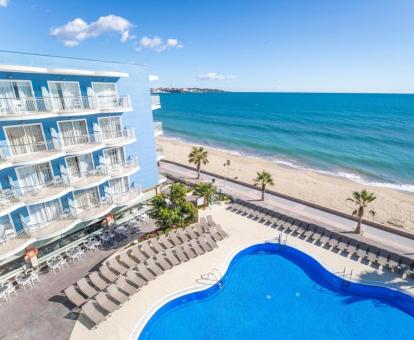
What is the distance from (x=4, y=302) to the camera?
49.5 ft

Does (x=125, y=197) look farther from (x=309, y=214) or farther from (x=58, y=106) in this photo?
(x=309, y=214)

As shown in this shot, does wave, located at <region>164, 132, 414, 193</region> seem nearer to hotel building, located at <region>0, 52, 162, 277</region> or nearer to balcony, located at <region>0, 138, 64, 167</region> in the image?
hotel building, located at <region>0, 52, 162, 277</region>

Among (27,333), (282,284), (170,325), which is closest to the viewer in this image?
(27,333)

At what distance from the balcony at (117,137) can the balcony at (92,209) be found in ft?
15.8

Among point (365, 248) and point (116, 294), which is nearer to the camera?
point (116, 294)

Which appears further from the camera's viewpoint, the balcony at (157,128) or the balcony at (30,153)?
the balcony at (157,128)

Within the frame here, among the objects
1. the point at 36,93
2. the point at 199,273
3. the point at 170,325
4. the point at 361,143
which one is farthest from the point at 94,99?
the point at 361,143

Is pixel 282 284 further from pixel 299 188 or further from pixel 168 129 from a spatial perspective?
pixel 168 129

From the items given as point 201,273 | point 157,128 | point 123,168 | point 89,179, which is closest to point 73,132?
point 89,179

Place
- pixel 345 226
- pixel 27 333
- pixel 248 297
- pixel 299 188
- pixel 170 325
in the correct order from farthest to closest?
pixel 299 188 < pixel 345 226 < pixel 248 297 < pixel 170 325 < pixel 27 333

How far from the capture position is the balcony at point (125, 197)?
20438 millimetres

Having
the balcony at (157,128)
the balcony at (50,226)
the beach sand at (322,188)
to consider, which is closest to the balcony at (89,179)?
the balcony at (50,226)

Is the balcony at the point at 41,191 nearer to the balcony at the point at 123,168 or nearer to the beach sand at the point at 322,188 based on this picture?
the balcony at the point at 123,168

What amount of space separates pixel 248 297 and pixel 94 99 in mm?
17421
